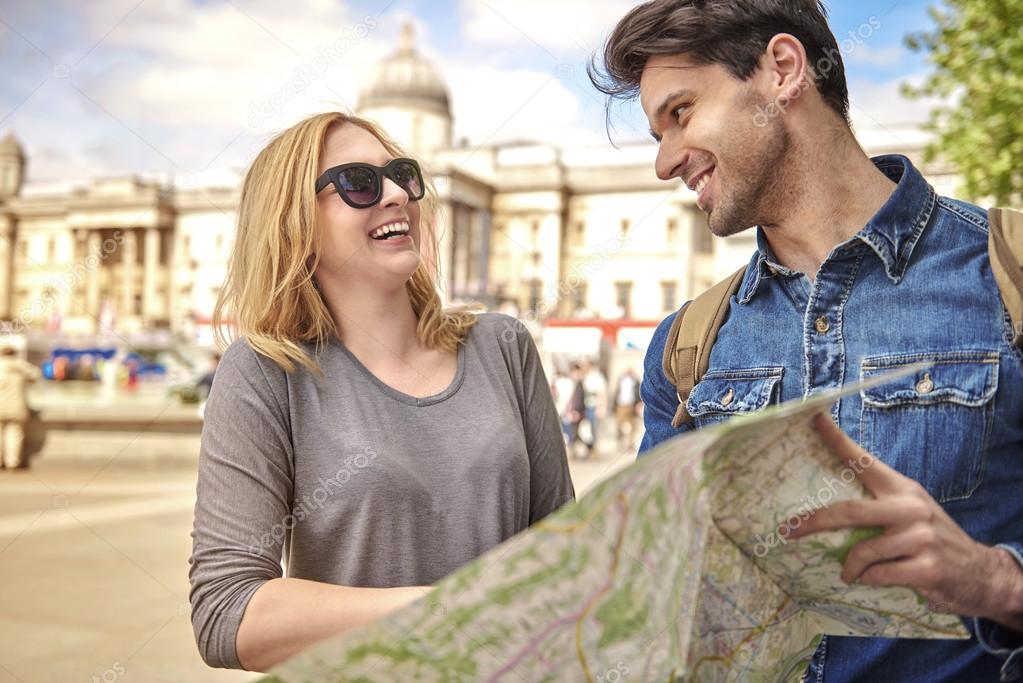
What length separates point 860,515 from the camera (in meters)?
0.90

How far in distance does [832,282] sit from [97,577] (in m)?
5.18

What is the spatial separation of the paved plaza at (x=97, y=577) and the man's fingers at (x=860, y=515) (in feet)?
11.6

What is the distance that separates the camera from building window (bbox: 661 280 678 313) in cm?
5090

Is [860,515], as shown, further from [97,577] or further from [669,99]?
[97,577]

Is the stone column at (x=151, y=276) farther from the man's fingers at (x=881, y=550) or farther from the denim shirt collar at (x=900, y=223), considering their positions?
the man's fingers at (x=881, y=550)

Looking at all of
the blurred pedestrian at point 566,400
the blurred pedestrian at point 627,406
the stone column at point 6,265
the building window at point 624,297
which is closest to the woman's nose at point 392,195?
the blurred pedestrian at point 566,400

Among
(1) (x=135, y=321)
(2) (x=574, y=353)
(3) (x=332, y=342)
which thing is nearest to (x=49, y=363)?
(1) (x=135, y=321)

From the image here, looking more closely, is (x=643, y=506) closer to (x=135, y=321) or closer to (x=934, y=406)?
(x=934, y=406)

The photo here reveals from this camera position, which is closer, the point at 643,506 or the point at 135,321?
the point at 643,506

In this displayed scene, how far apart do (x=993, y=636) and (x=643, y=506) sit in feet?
2.22

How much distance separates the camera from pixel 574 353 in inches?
1051

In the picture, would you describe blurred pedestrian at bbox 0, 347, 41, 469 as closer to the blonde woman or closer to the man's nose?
the blonde woman

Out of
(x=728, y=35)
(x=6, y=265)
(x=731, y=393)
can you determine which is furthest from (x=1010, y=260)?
(x=6, y=265)

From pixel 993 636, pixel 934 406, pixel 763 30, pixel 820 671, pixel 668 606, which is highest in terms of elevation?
pixel 763 30
